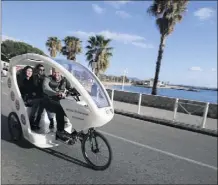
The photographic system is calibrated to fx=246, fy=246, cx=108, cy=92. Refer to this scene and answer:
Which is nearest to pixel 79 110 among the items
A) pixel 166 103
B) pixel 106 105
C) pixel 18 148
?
pixel 106 105

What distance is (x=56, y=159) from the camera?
14.9 ft

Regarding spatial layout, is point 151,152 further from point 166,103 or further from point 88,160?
point 166,103

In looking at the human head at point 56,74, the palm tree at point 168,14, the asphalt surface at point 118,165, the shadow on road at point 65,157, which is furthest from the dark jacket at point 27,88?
the palm tree at point 168,14

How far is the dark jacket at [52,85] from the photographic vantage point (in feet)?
14.5

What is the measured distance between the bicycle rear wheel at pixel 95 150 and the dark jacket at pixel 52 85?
973mm

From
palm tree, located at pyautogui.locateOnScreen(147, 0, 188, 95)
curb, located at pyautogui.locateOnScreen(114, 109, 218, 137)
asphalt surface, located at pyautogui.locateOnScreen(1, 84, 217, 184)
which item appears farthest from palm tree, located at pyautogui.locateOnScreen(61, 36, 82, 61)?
asphalt surface, located at pyautogui.locateOnScreen(1, 84, 217, 184)

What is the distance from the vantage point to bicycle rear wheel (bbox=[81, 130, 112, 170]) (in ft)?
14.5

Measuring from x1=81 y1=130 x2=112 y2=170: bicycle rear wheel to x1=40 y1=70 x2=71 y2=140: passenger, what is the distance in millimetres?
420

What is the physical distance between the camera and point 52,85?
14.7 feet

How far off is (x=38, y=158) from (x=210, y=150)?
4660 mm

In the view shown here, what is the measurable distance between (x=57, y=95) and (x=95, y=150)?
123 centimetres

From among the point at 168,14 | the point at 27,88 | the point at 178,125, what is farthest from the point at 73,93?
the point at 168,14

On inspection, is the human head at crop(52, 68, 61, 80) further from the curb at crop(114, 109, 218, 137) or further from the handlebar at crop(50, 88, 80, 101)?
the curb at crop(114, 109, 218, 137)

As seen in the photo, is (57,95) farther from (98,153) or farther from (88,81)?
(98,153)
